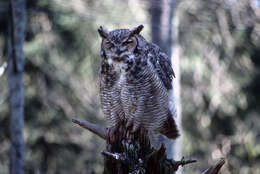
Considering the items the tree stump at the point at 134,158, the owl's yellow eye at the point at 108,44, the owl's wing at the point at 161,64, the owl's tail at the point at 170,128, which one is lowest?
the tree stump at the point at 134,158

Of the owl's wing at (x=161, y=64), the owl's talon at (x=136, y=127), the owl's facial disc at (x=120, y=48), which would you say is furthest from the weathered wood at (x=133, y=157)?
the owl's wing at (x=161, y=64)

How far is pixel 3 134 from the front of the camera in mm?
11484

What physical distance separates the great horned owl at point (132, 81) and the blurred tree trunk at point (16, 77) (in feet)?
6.09

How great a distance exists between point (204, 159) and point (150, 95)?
1148cm

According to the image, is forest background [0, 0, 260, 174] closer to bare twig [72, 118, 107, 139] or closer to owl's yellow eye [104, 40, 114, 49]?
owl's yellow eye [104, 40, 114, 49]

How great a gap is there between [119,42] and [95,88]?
10171mm

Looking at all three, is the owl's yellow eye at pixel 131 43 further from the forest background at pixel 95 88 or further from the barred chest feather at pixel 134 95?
the forest background at pixel 95 88

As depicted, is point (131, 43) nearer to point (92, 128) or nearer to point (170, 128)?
point (92, 128)

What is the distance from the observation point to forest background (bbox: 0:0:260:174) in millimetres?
11547

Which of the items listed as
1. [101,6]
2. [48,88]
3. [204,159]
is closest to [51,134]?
[48,88]

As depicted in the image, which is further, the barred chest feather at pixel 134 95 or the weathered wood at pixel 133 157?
the barred chest feather at pixel 134 95

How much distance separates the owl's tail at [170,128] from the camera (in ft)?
15.0

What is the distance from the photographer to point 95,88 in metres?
13.8

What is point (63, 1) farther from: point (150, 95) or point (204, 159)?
point (204, 159)
